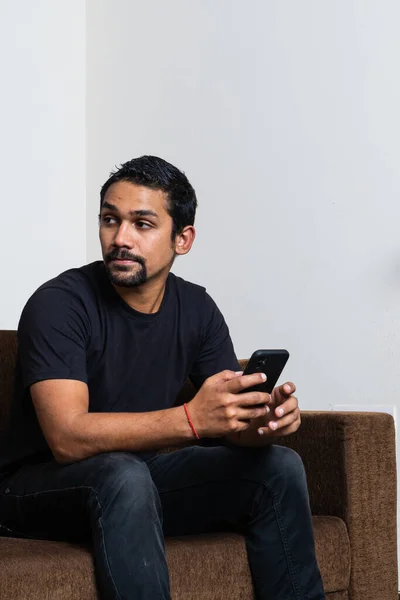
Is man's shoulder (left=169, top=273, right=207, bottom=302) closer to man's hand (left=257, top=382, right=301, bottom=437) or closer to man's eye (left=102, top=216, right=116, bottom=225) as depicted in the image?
man's eye (left=102, top=216, right=116, bottom=225)

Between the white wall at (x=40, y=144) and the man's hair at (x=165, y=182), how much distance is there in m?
1.30

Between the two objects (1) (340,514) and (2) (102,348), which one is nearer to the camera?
(2) (102,348)

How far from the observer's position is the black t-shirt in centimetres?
171

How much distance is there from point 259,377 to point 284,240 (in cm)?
132

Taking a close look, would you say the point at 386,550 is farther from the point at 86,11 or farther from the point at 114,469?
the point at 86,11

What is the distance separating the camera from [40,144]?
3.31m

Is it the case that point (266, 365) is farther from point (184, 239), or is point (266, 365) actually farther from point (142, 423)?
point (184, 239)

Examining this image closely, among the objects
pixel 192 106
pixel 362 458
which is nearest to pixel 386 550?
pixel 362 458

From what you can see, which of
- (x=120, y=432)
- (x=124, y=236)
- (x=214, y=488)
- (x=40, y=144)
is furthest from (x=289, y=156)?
(x=120, y=432)

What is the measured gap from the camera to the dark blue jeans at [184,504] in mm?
1543

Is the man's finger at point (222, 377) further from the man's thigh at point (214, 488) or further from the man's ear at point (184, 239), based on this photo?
the man's ear at point (184, 239)

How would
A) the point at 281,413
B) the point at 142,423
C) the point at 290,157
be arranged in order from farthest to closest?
the point at 290,157, the point at 281,413, the point at 142,423

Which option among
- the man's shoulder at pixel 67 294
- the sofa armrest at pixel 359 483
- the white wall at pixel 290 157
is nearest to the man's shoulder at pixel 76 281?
the man's shoulder at pixel 67 294

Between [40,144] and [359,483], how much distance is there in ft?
5.93
